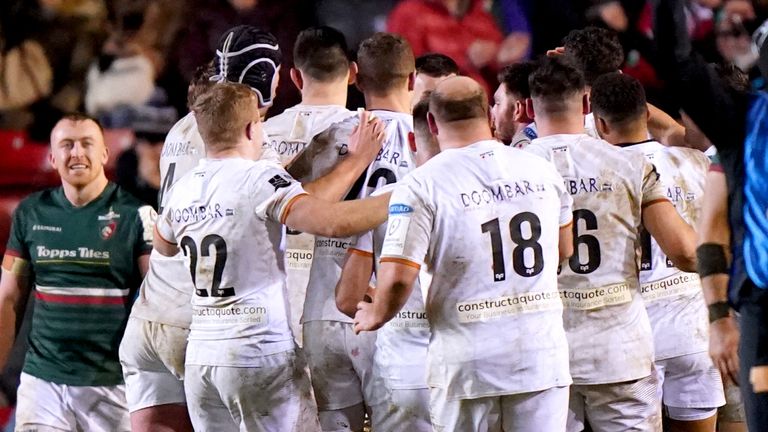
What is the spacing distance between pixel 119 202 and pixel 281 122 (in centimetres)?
126

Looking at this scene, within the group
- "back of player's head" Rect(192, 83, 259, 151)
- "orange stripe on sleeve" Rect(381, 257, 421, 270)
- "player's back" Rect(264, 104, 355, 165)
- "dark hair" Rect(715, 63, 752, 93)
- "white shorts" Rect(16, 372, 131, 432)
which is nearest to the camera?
"orange stripe on sleeve" Rect(381, 257, 421, 270)

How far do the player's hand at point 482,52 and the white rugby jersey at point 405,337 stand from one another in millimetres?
4350

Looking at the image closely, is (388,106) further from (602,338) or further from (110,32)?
(110,32)

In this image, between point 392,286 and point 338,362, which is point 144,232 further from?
point 392,286

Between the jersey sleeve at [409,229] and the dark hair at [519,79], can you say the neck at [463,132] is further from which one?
the dark hair at [519,79]

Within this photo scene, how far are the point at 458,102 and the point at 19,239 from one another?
311cm

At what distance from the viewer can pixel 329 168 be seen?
236 inches

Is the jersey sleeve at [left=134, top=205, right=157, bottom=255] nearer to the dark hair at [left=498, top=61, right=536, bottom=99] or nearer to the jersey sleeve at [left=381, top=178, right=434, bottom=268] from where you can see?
the dark hair at [left=498, top=61, right=536, bottom=99]

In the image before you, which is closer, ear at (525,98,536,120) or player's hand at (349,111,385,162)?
player's hand at (349,111,385,162)

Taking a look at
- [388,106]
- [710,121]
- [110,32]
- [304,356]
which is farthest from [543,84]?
[110,32]

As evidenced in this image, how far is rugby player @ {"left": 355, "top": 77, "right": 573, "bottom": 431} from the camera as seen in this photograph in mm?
4957

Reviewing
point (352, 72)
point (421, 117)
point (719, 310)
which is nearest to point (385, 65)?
point (352, 72)

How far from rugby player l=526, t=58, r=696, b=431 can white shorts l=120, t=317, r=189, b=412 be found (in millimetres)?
1911

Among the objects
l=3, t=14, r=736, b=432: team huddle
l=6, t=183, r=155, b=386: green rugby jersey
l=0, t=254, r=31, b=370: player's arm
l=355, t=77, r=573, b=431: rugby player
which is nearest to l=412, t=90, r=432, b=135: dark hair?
l=3, t=14, r=736, b=432: team huddle
